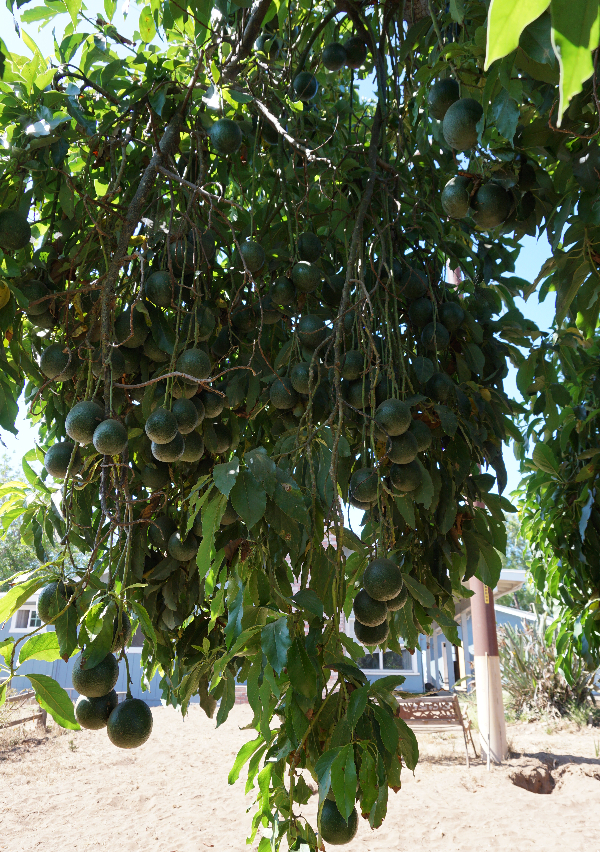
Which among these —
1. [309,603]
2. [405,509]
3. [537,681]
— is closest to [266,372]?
[405,509]

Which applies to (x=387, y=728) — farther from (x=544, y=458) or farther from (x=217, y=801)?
(x=217, y=801)

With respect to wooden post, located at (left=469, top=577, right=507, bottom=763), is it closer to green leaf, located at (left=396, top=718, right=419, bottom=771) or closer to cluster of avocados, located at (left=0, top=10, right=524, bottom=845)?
cluster of avocados, located at (left=0, top=10, right=524, bottom=845)

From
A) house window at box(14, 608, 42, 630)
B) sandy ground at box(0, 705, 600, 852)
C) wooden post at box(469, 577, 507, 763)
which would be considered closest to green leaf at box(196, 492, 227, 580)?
sandy ground at box(0, 705, 600, 852)

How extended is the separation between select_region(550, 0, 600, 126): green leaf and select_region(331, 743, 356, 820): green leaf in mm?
860

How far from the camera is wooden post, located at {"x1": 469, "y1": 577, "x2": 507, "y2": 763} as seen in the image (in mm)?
5676

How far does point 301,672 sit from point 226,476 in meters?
0.32

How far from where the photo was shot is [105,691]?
1052 mm

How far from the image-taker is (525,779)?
209 inches

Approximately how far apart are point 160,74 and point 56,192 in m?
0.46

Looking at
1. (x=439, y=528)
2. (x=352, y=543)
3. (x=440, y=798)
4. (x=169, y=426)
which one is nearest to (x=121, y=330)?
(x=169, y=426)

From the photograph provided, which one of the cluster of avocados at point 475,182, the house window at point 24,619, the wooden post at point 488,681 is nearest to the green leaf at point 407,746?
the cluster of avocados at point 475,182

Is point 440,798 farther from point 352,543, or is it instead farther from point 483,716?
point 352,543

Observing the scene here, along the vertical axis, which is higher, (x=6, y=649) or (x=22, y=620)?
(x=22, y=620)

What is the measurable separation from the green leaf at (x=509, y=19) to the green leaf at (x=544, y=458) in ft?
9.35
